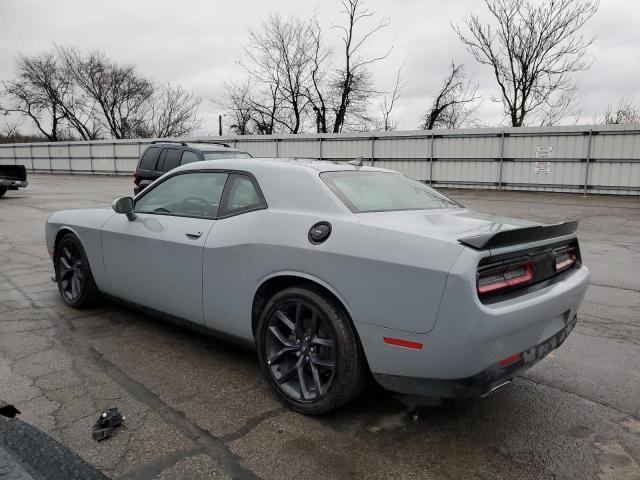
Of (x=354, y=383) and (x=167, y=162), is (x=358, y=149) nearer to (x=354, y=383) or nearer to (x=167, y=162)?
(x=167, y=162)

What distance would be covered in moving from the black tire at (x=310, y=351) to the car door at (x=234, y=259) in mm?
234

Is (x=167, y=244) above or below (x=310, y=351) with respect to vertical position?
above

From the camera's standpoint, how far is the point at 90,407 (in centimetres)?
293

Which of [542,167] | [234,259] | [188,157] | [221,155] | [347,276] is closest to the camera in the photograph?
[347,276]

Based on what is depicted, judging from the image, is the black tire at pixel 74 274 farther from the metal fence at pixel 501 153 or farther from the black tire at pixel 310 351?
the metal fence at pixel 501 153

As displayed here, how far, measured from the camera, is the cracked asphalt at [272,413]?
A: 7.94ft

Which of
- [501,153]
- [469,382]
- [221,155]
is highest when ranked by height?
[501,153]

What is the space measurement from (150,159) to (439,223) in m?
9.45

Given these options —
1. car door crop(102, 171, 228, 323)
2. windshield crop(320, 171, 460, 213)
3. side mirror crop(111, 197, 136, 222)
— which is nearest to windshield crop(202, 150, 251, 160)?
car door crop(102, 171, 228, 323)

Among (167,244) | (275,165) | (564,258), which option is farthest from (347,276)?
(167,244)

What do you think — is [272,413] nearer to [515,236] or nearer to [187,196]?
[515,236]

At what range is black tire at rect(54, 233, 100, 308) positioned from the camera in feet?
15.2

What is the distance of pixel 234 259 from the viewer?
126 inches

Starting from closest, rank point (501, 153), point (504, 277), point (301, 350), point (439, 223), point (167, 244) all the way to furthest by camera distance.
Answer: point (504, 277)
point (439, 223)
point (301, 350)
point (167, 244)
point (501, 153)
